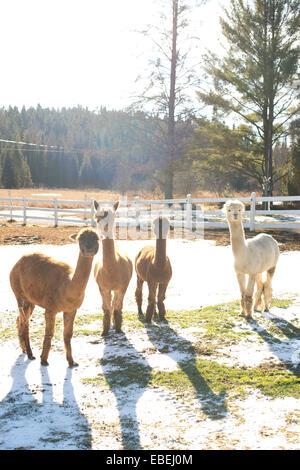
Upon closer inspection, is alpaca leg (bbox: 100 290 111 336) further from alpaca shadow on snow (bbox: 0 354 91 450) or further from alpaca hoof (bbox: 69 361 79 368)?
alpaca shadow on snow (bbox: 0 354 91 450)

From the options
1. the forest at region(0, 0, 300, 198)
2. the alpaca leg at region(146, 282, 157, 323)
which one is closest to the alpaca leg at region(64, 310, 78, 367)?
the alpaca leg at region(146, 282, 157, 323)

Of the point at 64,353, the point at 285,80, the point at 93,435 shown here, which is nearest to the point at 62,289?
the point at 64,353

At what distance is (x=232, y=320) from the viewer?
17.3 ft

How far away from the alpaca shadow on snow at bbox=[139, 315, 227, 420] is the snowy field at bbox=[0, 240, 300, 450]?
16 millimetres

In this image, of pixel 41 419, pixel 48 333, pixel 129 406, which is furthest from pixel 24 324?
pixel 129 406

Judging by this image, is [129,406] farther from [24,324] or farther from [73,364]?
[24,324]

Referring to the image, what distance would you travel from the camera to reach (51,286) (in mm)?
3766

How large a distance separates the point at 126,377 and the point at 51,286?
106 cm

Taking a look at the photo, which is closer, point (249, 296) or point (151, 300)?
point (151, 300)

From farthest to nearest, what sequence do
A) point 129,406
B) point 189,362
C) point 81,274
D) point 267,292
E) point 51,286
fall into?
point 267,292
point 189,362
point 51,286
point 81,274
point 129,406

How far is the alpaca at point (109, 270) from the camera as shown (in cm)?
454

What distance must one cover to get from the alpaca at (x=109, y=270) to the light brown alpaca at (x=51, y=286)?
719 mm

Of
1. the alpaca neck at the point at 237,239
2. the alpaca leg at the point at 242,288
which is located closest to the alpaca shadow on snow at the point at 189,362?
the alpaca leg at the point at 242,288

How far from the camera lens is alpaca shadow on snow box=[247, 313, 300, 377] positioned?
3995mm
